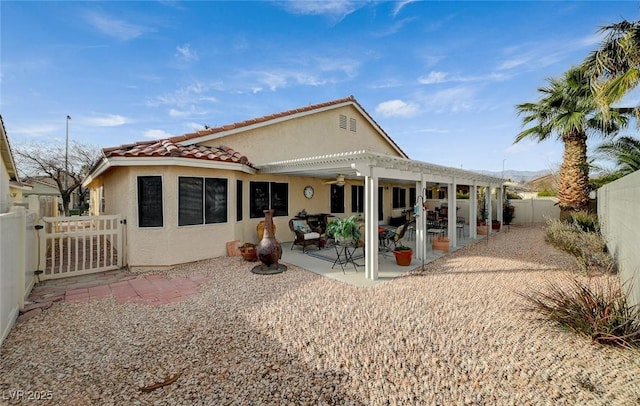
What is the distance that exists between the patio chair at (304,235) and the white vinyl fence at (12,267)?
289 inches

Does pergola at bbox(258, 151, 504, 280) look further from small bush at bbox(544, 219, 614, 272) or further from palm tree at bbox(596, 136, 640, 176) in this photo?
A: palm tree at bbox(596, 136, 640, 176)

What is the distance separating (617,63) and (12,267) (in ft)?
52.3

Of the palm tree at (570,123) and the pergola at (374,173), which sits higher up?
the palm tree at (570,123)

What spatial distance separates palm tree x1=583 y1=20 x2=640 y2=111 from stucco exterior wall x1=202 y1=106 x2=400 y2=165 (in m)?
10.6

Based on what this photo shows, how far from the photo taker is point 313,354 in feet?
12.4

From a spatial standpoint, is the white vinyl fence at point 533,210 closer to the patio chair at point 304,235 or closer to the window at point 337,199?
the window at point 337,199

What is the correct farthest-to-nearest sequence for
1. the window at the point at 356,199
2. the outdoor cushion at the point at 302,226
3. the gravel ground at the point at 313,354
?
the window at the point at 356,199, the outdoor cushion at the point at 302,226, the gravel ground at the point at 313,354

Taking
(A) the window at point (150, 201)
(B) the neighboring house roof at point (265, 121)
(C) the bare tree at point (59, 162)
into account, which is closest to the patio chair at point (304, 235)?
(B) the neighboring house roof at point (265, 121)

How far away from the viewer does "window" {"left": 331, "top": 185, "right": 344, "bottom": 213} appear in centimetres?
1472

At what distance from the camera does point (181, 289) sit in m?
6.48

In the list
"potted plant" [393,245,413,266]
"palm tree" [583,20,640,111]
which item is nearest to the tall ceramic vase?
"potted plant" [393,245,413,266]

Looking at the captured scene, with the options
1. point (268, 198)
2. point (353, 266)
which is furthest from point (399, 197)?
point (353, 266)

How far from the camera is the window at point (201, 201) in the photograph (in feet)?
27.6

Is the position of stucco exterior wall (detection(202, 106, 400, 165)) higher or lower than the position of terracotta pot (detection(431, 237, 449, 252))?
higher
